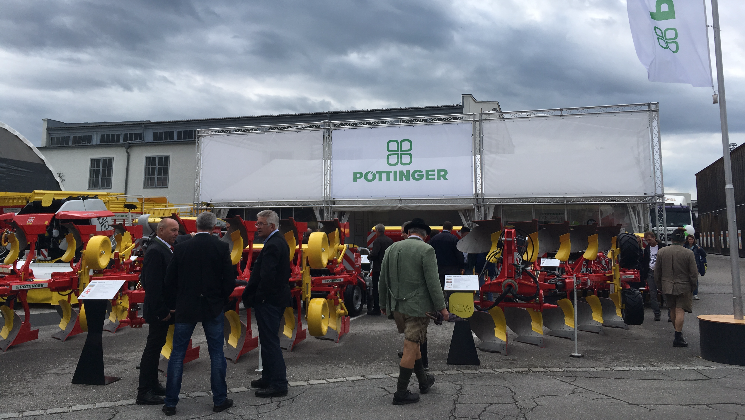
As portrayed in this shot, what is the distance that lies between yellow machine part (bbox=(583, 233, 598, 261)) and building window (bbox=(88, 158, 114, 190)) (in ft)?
88.3

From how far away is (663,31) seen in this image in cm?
652

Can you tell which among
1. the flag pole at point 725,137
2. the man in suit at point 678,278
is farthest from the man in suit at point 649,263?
the flag pole at point 725,137

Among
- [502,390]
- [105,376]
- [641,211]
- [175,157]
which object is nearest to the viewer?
[502,390]

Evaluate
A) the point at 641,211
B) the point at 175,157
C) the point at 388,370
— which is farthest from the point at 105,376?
the point at 175,157

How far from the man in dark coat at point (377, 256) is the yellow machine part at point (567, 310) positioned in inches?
116

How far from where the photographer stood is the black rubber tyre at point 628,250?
9.09 meters

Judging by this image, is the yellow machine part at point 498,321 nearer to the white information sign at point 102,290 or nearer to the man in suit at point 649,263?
the man in suit at point 649,263

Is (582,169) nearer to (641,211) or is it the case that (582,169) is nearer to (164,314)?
(641,211)

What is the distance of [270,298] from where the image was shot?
16.0ft

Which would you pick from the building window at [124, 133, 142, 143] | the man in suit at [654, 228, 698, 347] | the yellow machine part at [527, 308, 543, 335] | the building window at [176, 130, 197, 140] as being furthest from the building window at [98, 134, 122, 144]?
the man in suit at [654, 228, 698, 347]

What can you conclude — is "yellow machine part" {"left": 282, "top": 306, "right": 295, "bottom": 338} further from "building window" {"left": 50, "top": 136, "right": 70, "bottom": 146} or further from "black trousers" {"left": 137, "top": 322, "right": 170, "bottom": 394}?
"building window" {"left": 50, "top": 136, "right": 70, "bottom": 146}

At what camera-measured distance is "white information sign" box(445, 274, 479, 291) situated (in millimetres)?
5582

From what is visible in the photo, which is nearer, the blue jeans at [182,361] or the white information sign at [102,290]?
the blue jeans at [182,361]

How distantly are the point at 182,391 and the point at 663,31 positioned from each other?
6.91 meters
